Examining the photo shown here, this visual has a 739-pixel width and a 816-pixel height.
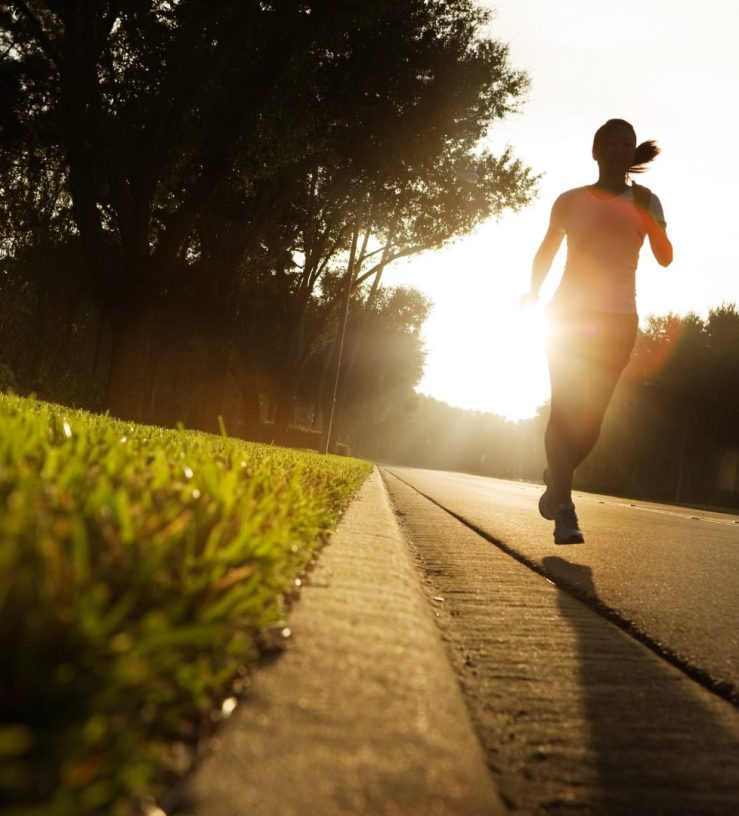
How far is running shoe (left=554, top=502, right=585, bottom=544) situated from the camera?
201 inches

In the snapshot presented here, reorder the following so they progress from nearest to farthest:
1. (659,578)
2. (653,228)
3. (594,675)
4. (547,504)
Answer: (594,675) < (659,578) < (653,228) < (547,504)

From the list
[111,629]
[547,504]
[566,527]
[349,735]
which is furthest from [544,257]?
[111,629]

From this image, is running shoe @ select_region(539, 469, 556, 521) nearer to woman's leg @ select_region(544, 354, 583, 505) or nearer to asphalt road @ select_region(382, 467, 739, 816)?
woman's leg @ select_region(544, 354, 583, 505)

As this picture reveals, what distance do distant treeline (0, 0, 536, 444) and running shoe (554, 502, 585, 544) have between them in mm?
10125

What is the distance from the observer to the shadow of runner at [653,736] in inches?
57.0

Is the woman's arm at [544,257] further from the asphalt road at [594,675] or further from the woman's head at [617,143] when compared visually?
the asphalt road at [594,675]

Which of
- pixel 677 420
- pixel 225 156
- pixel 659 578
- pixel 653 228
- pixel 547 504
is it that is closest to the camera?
pixel 659 578

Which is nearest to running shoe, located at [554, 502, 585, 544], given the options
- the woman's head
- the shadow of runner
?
the woman's head

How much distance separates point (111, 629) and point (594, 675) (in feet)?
5.19

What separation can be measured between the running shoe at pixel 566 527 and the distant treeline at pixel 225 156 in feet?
33.2

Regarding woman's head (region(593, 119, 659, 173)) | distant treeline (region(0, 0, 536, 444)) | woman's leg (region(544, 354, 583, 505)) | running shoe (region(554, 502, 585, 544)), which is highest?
distant treeline (region(0, 0, 536, 444))

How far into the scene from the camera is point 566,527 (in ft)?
17.0

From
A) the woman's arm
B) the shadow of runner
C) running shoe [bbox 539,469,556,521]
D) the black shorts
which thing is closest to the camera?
the shadow of runner

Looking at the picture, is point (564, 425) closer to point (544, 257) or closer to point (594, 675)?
point (544, 257)
